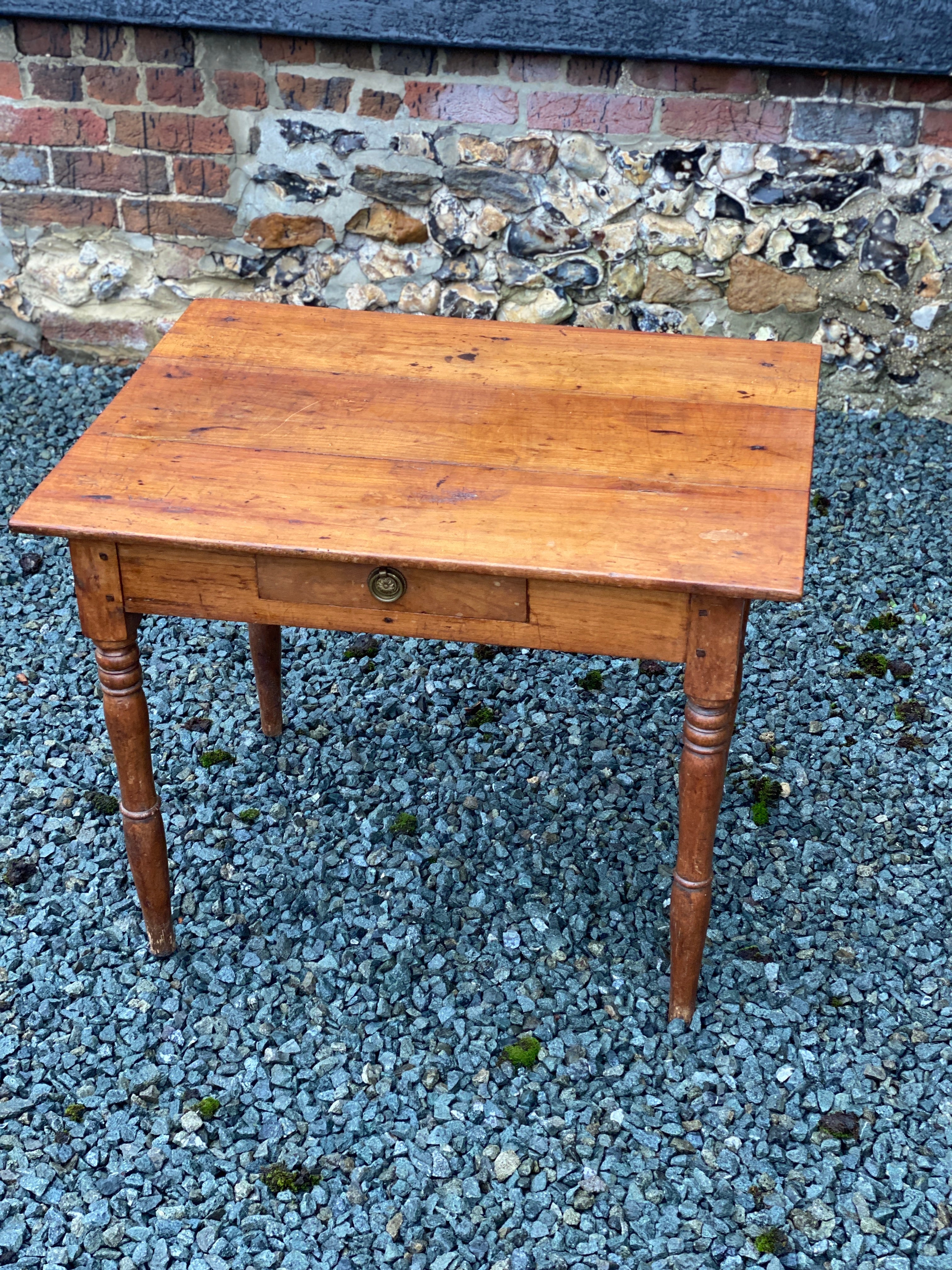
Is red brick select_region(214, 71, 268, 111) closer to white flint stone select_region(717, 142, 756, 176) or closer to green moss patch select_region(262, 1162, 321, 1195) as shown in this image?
white flint stone select_region(717, 142, 756, 176)

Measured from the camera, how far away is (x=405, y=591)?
1981 millimetres

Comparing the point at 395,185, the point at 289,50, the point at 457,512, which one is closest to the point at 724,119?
the point at 395,185

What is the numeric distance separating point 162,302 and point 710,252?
168 cm

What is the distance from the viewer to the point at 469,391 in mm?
2336

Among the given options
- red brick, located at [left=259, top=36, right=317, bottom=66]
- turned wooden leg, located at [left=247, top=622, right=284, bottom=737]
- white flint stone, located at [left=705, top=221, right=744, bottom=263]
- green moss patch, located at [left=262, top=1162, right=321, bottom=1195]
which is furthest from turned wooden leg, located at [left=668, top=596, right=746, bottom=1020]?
red brick, located at [left=259, top=36, right=317, bottom=66]

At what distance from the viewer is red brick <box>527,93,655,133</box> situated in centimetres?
363

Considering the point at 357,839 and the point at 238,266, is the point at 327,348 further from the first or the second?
the point at 238,266

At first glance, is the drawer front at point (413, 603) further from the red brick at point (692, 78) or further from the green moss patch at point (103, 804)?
the red brick at point (692, 78)

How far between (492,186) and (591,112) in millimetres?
342

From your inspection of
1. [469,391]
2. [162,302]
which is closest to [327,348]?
[469,391]

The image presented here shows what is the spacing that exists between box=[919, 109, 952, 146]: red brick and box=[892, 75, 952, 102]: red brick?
0.11ft

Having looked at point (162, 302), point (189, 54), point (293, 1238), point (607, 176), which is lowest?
point (293, 1238)

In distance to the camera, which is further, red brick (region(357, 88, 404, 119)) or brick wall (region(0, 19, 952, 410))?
red brick (region(357, 88, 404, 119))

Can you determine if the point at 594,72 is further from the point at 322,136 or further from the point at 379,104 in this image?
the point at 322,136
